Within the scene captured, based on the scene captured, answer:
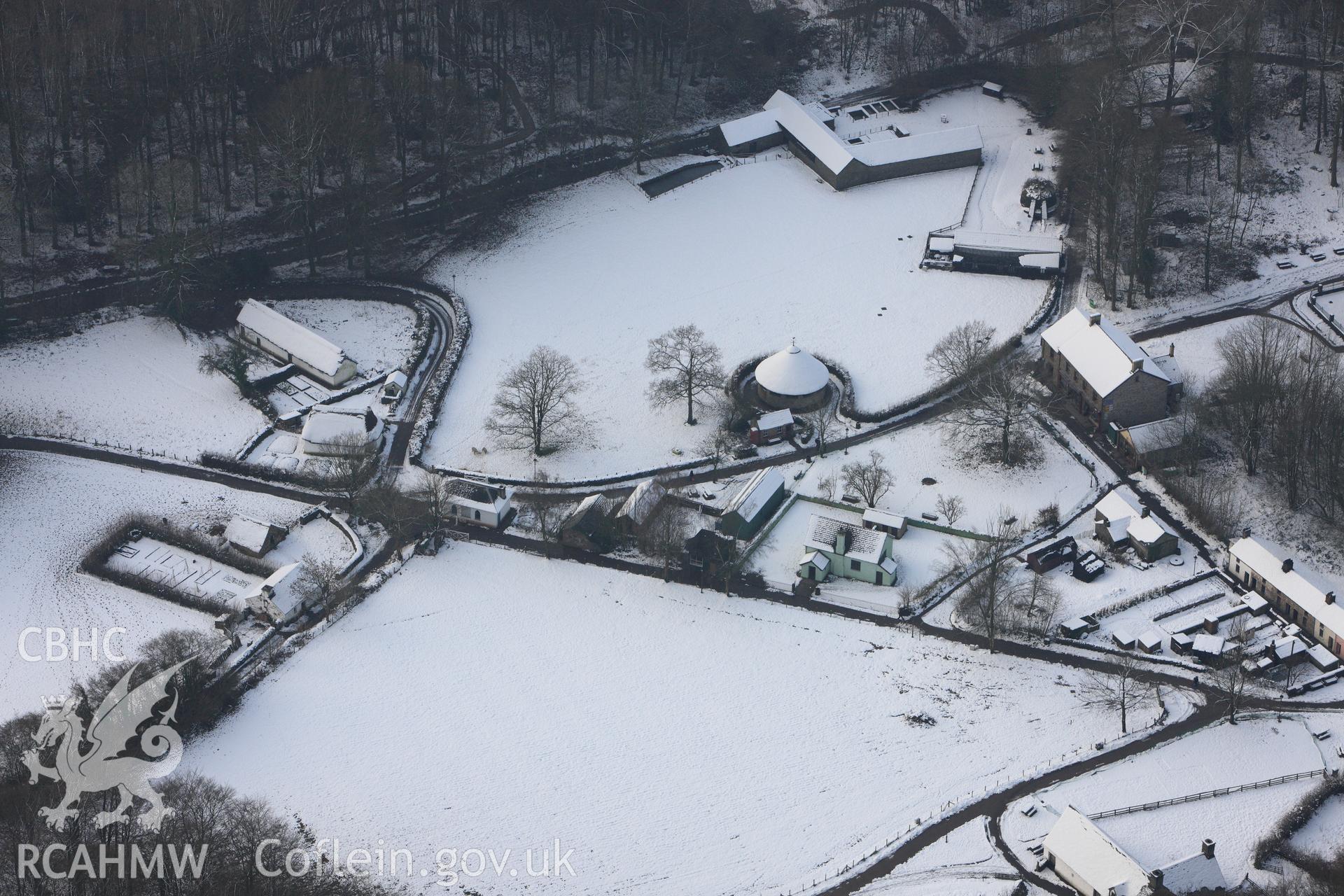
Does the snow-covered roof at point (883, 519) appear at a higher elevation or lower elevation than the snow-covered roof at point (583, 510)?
lower

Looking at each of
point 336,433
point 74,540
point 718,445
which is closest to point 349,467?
point 336,433

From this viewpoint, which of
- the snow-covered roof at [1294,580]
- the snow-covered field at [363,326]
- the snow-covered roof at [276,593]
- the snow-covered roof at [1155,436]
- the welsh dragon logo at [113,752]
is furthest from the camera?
the snow-covered field at [363,326]

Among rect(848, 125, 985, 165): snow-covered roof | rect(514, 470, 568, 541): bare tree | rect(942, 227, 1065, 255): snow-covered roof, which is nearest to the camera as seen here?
rect(514, 470, 568, 541): bare tree

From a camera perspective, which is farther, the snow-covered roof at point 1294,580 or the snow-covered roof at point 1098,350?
the snow-covered roof at point 1098,350

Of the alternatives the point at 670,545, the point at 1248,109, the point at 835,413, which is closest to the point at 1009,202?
the point at 1248,109

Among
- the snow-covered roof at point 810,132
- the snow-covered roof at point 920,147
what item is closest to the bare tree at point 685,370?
the snow-covered roof at point 810,132

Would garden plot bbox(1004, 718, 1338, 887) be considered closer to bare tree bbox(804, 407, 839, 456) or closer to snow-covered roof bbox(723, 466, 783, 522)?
snow-covered roof bbox(723, 466, 783, 522)

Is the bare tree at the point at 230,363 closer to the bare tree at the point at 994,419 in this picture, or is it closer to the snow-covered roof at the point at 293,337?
the snow-covered roof at the point at 293,337

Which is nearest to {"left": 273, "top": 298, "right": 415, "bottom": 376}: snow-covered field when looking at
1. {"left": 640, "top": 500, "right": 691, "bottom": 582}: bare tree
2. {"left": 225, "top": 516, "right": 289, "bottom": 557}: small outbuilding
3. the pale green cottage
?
{"left": 225, "top": 516, "right": 289, "bottom": 557}: small outbuilding

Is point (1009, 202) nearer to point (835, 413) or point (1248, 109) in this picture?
point (1248, 109)
